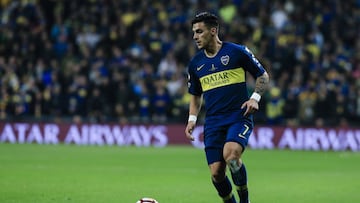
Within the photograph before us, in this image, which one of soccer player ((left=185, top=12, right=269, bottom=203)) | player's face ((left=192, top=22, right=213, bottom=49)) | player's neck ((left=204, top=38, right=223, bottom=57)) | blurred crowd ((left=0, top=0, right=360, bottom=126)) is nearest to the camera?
soccer player ((left=185, top=12, right=269, bottom=203))

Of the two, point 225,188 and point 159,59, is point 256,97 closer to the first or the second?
point 225,188

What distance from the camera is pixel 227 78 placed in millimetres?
9680

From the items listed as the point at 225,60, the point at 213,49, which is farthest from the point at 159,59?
the point at 225,60

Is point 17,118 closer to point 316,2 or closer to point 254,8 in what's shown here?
point 254,8

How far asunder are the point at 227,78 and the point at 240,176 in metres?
1.25

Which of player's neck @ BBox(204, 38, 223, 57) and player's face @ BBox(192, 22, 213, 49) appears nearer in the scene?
player's face @ BBox(192, 22, 213, 49)

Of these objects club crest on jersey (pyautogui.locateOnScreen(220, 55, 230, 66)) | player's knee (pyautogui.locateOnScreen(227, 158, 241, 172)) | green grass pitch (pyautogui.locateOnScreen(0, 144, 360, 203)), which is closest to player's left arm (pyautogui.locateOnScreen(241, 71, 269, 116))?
club crest on jersey (pyautogui.locateOnScreen(220, 55, 230, 66))

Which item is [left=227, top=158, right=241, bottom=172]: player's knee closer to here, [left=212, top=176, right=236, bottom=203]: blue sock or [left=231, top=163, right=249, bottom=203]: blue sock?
[left=231, top=163, right=249, bottom=203]: blue sock

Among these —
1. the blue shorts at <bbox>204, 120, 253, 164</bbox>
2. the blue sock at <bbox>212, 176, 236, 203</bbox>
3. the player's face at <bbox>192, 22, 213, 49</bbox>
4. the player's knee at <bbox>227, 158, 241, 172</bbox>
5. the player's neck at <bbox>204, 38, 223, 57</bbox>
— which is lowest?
the blue sock at <bbox>212, 176, 236, 203</bbox>

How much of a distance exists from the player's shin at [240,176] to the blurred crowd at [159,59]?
15.3 metres

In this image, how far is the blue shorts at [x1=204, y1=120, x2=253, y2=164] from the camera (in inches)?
370

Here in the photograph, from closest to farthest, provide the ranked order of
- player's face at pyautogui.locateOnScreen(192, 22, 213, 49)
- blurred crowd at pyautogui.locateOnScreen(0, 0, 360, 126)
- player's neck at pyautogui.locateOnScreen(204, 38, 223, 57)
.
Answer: player's face at pyautogui.locateOnScreen(192, 22, 213, 49) < player's neck at pyautogui.locateOnScreen(204, 38, 223, 57) < blurred crowd at pyautogui.locateOnScreen(0, 0, 360, 126)

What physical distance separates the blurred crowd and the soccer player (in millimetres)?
14945

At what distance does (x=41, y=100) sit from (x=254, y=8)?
8.37 meters
